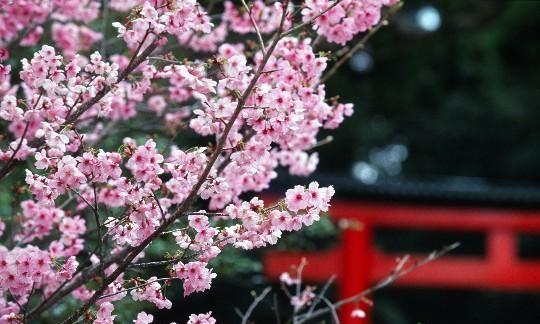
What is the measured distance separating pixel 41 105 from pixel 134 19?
0.42m

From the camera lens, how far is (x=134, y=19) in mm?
2014

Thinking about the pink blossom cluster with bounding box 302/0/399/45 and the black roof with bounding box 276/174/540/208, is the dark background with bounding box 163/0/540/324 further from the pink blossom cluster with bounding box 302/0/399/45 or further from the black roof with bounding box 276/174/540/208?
the pink blossom cluster with bounding box 302/0/399/45

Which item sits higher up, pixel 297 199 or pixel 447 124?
pixel 447 124

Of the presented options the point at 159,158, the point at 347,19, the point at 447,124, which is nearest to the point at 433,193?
the point at 347,19

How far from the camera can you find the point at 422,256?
20.5 ft

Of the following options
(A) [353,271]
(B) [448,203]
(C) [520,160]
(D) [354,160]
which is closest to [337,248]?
(A) [353,271]

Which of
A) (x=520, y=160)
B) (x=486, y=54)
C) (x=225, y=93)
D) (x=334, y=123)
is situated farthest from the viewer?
(x=520, y=160)

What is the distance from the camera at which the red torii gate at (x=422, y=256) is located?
626cm

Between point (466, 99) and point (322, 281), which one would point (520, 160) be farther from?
point (322, 281)

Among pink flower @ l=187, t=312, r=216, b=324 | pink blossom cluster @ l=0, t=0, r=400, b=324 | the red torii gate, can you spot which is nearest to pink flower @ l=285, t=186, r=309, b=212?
pink blossom cluster @ l=0, t=0, r=400, b=324

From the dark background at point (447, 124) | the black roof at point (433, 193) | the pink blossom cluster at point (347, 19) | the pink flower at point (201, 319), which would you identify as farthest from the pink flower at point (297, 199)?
the dark background at point (447, 124)

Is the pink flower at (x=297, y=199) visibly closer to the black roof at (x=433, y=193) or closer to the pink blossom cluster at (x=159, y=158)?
the pink blossom cluster at (x=159, y=158)

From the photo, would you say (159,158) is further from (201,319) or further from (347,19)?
(347,19)

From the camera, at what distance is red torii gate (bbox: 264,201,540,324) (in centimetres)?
626
